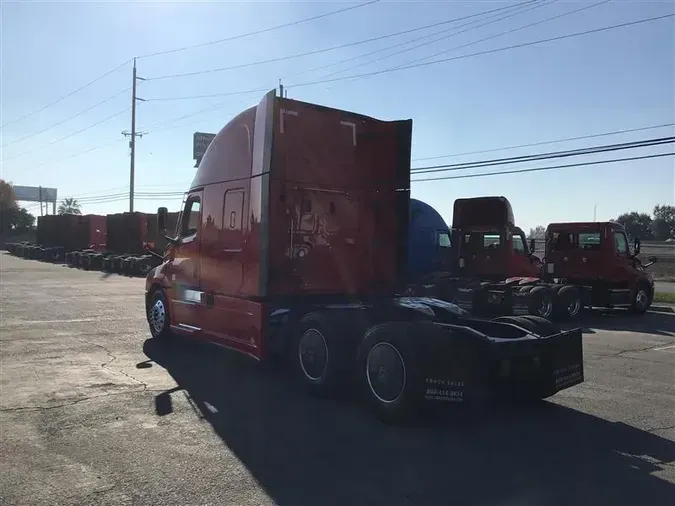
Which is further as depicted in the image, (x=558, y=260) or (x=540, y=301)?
(x=558, y=260)

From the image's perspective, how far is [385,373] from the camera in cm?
606

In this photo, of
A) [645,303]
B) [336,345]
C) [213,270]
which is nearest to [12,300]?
[213,270]

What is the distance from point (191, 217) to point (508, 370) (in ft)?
19.0

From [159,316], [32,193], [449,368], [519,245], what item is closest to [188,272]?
[159,316]

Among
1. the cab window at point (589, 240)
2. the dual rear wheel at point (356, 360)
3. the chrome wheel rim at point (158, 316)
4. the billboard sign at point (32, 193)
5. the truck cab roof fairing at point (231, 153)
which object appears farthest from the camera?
the billboard sign at point (32, 193)

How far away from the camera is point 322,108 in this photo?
8297mm

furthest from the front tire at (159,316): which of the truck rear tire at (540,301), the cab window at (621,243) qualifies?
the cab window at (621,243)

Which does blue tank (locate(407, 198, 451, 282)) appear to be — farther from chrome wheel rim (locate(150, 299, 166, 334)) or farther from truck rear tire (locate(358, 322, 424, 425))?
truck rear tire (locate(358, 322, 424, 425))

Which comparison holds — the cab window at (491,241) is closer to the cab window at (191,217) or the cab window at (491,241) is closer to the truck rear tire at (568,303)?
the truck rear tire at (568,303)

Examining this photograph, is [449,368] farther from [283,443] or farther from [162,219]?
[162,219]

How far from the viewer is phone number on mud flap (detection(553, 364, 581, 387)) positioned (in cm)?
645

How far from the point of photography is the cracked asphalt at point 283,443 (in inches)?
171

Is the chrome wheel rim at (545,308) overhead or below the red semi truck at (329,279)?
below

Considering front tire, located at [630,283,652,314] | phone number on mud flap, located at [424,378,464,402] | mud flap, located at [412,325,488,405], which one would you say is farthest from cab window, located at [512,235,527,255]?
phone number on mud flap, located at [424,378,464,402]
